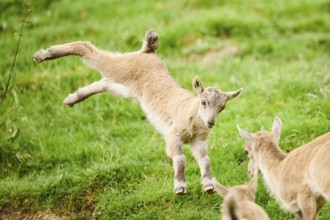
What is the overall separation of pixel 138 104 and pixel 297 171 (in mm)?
4785

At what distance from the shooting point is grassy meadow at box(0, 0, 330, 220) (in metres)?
8.58

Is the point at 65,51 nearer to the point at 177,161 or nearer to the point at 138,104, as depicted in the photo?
A: the point at 138,104

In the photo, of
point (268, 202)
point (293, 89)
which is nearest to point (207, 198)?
point (268, 202)

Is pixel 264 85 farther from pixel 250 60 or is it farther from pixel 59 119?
pixel 59 119

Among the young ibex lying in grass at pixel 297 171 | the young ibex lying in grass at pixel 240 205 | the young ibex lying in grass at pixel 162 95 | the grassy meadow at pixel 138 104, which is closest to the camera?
the young ibex lying in grass at pixel 240 205

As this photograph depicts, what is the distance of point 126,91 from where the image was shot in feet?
30.9

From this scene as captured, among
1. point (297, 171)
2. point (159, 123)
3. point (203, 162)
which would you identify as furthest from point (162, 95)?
point (297, 171)

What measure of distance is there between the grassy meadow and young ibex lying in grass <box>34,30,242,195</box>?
466 mm

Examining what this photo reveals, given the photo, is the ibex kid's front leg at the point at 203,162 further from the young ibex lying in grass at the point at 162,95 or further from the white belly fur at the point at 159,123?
the white belly fur at the point at 159,123

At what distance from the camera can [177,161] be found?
7996mm

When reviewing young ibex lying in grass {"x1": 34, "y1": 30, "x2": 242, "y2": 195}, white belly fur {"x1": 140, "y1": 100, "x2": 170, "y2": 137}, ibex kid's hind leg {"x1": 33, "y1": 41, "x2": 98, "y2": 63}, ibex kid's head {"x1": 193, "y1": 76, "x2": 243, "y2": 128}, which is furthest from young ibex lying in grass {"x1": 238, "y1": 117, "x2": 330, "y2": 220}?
ibex kid's hind leg {"x1": 33, "y1": 41, "x2": 98, "y2": 63}

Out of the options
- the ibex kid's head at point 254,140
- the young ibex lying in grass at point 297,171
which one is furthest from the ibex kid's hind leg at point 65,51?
the young ibex lying in grass at point 297,171

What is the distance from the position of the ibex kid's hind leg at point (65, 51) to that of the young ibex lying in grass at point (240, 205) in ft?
12.9

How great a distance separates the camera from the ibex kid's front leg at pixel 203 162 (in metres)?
7.66
